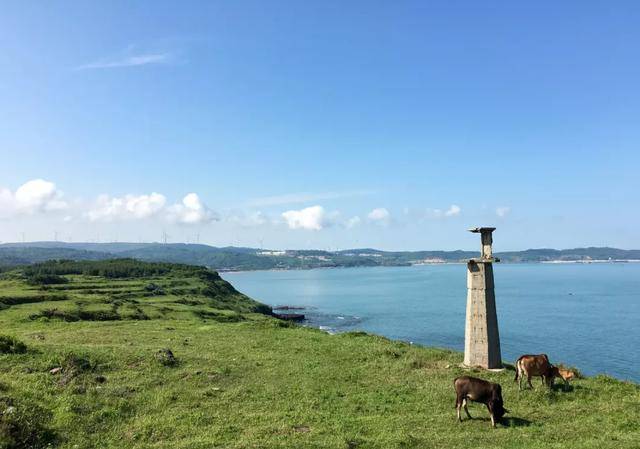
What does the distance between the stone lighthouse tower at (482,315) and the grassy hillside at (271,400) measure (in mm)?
1324

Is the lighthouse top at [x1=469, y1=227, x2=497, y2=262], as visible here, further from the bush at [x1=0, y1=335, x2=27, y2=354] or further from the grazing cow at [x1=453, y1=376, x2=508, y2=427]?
the bush at [x1=0, y1=335, x2=27, y2=354]

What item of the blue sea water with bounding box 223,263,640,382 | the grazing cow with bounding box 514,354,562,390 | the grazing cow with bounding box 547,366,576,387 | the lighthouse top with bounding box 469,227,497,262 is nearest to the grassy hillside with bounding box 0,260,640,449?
the grazing cow with bounding box 547,366,576,387

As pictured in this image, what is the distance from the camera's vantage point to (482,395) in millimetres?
17234

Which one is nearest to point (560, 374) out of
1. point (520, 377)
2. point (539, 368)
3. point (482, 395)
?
point (539, 368)

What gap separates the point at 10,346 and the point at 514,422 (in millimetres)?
23687

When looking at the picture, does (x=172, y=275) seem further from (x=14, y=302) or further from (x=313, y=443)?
(x=313, y=443)

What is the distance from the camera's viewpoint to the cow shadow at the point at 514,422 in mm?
16700

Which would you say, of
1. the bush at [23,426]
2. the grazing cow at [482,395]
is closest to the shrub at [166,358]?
the bush at [23,426]

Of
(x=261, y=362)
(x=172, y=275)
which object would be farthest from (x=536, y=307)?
(x=261, y=362)

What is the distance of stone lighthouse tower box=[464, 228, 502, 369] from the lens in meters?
25.6

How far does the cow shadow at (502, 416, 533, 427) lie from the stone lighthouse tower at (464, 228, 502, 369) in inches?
320

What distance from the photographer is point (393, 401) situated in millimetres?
19719

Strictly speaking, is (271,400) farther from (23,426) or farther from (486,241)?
(486,241)

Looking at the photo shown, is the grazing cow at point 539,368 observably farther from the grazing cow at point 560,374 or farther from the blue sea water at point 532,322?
the blue sea water at point 532,322
